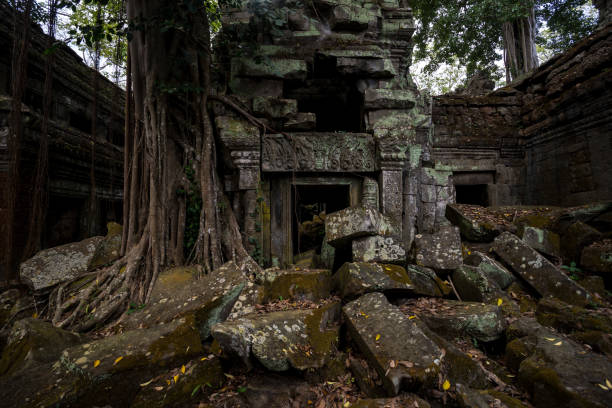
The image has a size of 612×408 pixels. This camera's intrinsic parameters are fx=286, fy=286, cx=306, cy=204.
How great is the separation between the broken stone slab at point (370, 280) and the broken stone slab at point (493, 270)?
1.14m

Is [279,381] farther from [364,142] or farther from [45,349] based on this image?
[364,142]

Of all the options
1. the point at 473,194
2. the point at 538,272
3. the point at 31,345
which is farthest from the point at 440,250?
the point at 473,194

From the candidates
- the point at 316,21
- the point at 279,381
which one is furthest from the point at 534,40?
the point at 279,381

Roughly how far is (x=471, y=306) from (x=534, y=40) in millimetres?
13977

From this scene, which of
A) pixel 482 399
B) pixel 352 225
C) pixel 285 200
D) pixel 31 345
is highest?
pixel 285 200

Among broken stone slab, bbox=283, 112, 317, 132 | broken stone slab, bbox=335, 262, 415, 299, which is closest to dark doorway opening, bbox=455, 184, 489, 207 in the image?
broken stone slab, bbox=283, 112, 317, 132

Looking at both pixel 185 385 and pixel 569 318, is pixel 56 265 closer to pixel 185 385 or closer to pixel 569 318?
pixel 185 385

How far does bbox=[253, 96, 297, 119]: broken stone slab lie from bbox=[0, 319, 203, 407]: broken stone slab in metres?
3.21

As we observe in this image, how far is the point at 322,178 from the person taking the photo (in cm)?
464

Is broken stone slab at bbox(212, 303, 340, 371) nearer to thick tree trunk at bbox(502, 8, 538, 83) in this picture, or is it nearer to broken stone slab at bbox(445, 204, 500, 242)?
broken stone slab at bbox(445, 204, 500, 242)

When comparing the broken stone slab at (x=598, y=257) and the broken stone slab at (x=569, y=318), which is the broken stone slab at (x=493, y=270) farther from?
the broken stone slab at (x=598, y=257)

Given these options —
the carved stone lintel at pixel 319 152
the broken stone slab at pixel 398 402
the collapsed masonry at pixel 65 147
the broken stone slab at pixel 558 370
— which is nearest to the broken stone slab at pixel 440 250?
the broken stone slab at pixel 558 370

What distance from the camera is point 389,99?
453 cm

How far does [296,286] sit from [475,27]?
14363 mm
